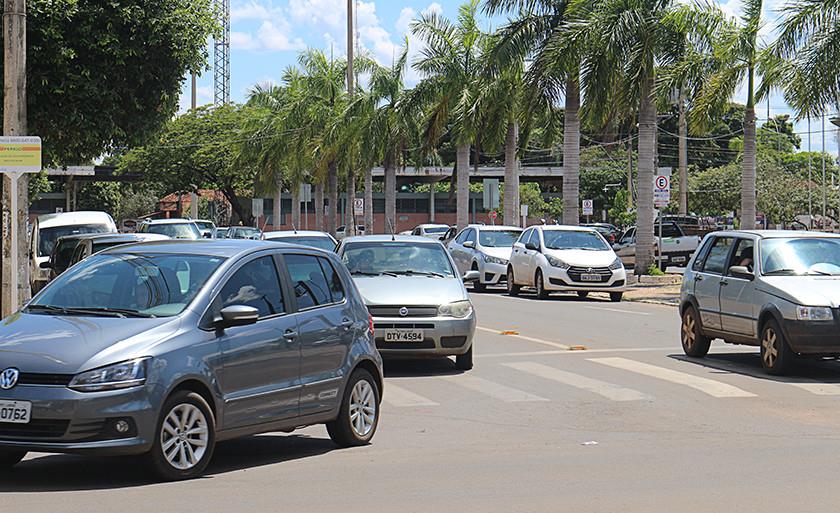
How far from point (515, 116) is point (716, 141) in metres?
70.8

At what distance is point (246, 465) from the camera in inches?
363

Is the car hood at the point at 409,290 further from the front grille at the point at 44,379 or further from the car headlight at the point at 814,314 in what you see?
the front grille at the point at 44,379

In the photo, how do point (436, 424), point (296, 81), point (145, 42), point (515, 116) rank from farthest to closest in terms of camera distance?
point (296, 81) < point (515, 116) < point (145, 42) < point (436, 424)

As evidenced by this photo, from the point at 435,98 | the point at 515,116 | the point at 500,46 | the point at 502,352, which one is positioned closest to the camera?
the point at 502,352

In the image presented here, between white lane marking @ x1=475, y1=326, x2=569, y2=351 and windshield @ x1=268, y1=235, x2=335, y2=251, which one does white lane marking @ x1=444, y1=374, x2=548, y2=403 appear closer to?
white lane marking @ x1=475, y1=326, x2=569, y2=351

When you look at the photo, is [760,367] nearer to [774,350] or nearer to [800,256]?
[774,350]

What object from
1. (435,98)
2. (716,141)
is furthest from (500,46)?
(716,141)

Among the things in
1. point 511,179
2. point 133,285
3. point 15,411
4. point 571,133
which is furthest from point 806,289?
point 511,179

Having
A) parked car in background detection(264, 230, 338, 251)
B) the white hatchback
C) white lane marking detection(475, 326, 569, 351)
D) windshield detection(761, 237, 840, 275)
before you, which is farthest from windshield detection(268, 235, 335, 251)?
windshield detection(761, 237, 840, 275)

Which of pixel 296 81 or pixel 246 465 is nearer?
pixel 246 465

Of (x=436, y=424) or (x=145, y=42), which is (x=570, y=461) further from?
(x=145, y=42)

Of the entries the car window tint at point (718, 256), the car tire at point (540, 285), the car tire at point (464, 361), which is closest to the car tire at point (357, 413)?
the car tire at point (464, 361)

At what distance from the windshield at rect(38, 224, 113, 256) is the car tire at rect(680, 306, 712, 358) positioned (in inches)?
597

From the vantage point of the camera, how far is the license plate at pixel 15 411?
780cm
